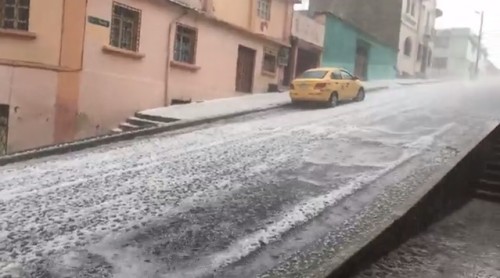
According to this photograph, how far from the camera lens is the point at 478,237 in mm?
6781

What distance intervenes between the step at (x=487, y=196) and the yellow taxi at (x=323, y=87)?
10464 millimetres

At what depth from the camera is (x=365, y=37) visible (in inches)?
1393

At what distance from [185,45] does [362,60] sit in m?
20.4

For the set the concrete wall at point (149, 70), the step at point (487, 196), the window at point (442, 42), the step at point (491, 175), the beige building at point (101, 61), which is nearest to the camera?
the step at point (487, 196)

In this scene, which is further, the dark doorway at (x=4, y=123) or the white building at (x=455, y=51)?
the white building at (x=455, y=51)

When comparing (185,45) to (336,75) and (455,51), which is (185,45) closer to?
(336,75)

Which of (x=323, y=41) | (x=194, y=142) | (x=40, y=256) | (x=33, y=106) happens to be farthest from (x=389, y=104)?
(x=40, y=256)

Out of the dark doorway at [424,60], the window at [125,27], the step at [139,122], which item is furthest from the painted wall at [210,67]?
the dark doorway at [424,60]

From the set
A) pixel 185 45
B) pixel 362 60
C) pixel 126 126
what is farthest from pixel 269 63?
pixel 362 60

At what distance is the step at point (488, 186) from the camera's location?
901 cm

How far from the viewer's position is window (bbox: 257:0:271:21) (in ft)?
76.4

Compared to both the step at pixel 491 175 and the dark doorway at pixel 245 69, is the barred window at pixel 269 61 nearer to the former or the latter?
the dark doorway at pixel 245 69

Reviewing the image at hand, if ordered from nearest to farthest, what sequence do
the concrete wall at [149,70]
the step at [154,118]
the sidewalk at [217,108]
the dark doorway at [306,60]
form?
the concrete wall at [149,70] → the step at [154,118] → the sidewalk at [217,108] → the dark doorway at [306,60]

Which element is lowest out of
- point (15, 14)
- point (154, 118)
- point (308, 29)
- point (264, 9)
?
point (154, 118)
